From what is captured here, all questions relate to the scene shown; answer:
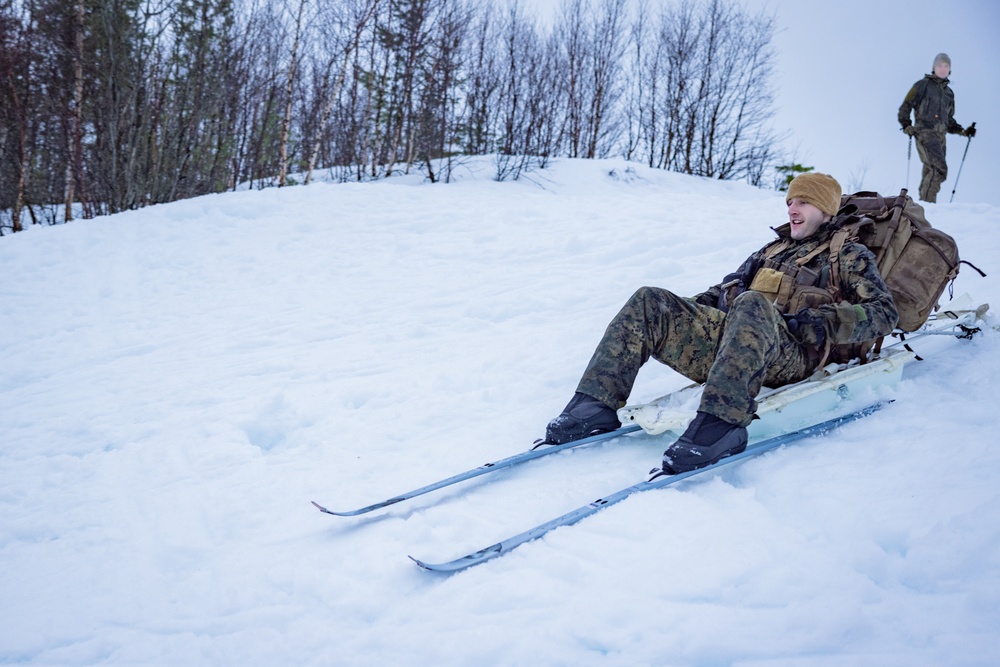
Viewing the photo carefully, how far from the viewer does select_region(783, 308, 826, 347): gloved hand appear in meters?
2.46

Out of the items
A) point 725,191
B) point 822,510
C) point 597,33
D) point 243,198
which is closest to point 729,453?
point 822,510

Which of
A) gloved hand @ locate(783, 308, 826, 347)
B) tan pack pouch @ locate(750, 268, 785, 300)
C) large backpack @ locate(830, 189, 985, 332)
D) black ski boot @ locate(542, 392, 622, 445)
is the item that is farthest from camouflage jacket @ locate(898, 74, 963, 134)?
black ski boot @ locate(542, 392, 622, 445)

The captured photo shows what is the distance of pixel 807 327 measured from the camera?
248 centimetres

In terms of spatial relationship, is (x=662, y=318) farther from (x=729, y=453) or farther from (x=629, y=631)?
(x=629, y=631)

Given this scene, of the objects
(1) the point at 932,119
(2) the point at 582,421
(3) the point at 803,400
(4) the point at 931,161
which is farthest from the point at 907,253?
(4) the point at 931,161

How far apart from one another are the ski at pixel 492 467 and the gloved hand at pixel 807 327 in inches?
30.6

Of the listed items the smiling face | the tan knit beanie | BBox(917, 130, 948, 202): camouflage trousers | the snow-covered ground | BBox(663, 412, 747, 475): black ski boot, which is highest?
BBox(917, 130, 948, 202): camouflage trousers

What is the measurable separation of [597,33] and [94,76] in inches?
495

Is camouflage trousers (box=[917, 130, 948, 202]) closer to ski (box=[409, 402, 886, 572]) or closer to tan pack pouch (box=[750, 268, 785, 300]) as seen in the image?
tan pack pouch (box=[750, 268, 785, 300])

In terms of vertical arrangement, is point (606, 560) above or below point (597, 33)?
below

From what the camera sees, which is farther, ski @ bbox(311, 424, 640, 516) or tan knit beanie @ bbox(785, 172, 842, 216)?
tan knit beanie @ bbox(785, 172, 842, 216)

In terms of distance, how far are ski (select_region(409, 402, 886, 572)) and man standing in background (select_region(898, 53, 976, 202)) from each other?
5.66 m

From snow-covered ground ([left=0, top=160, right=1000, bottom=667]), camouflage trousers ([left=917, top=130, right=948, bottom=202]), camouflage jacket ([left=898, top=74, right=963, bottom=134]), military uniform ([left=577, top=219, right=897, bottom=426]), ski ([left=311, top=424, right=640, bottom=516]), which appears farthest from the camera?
camouflage trousers ([left=917, top=130, right=948, bottom=202])

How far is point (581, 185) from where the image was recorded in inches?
484
